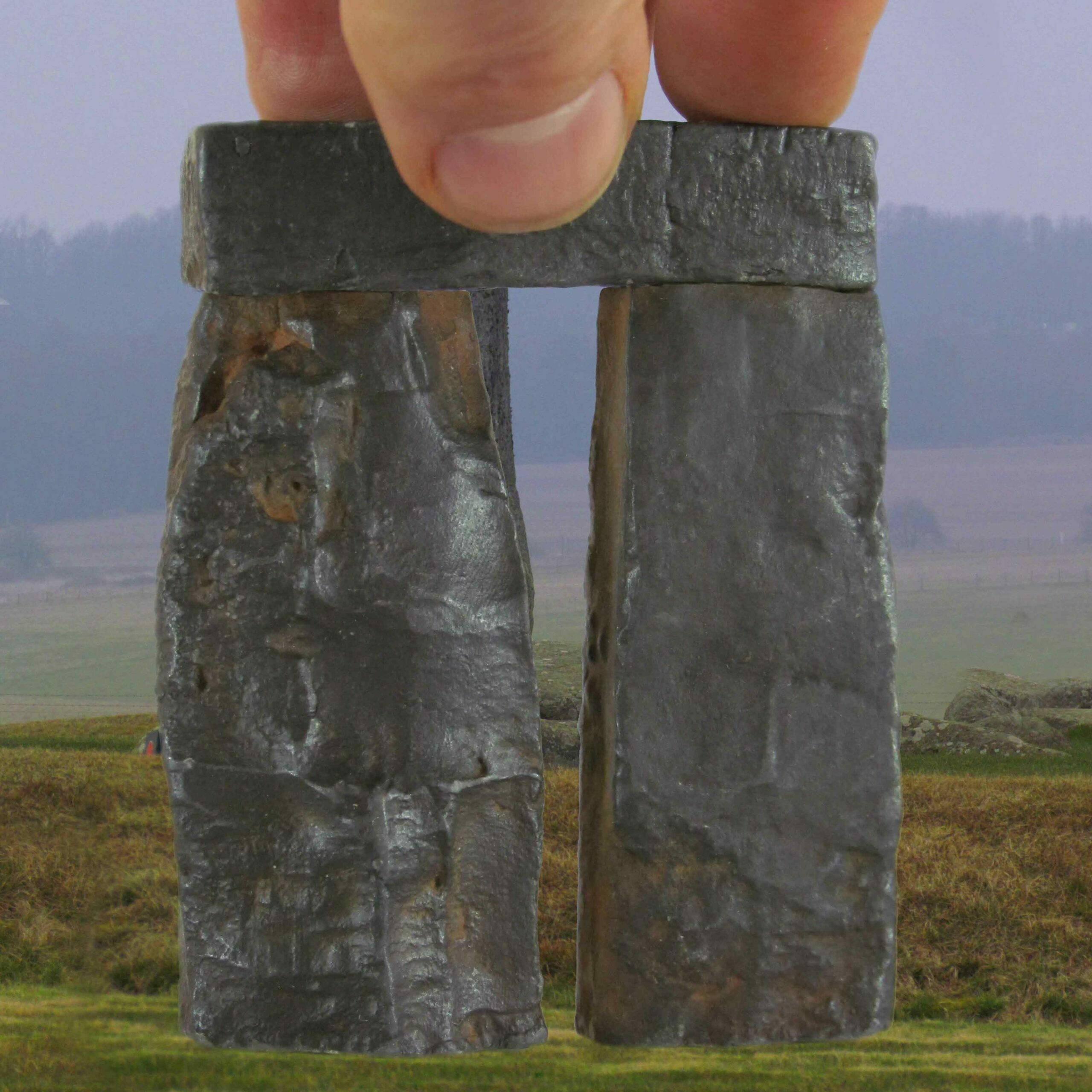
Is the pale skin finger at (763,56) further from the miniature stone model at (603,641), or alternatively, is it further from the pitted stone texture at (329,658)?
the pitted stone texture at (329,658)

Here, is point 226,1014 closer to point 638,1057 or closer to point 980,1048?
point 638,1057

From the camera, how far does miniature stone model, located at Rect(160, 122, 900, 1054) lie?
286cm

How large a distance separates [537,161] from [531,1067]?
200cm

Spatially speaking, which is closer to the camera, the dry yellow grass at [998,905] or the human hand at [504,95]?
the human hand at [504,95]

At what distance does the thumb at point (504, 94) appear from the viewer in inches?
58.8

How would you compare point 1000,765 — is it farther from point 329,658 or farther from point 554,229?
point 554,229

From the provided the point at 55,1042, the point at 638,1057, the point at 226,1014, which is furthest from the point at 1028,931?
the point at 55,1042

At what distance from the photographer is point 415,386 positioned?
2902 millimetres

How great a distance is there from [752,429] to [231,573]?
3.60ft

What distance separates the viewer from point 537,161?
1.71 m

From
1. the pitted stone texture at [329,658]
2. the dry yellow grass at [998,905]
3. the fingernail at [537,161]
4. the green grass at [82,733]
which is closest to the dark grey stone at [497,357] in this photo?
the dry yellow grass at [998,905]

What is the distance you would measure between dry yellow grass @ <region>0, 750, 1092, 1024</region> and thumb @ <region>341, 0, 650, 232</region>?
268cm

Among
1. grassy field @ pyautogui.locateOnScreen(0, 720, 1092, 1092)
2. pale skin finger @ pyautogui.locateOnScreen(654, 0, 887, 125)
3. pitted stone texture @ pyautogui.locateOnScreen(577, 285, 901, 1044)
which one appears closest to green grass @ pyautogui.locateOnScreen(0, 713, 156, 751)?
grassy field @ pyautogui.locateOnScreen(0, 720, 1092, 1092)

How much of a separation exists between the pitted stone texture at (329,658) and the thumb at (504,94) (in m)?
1.06
